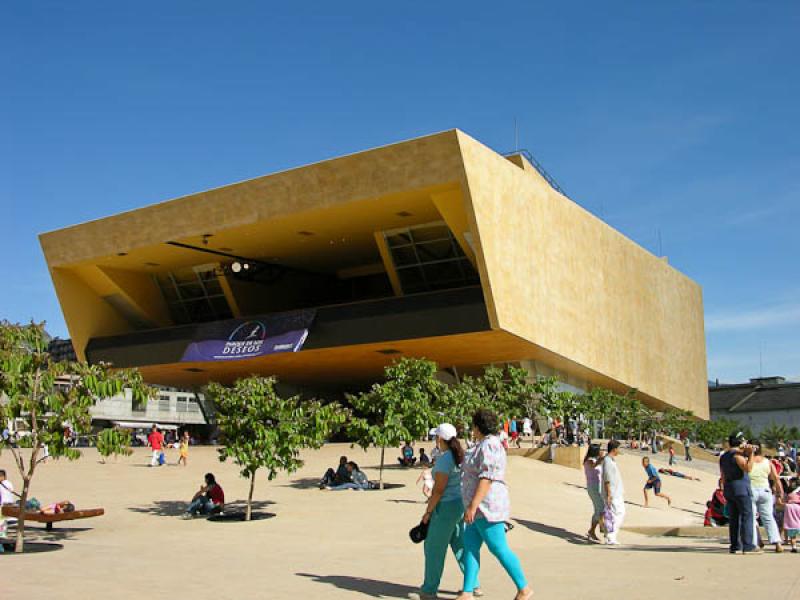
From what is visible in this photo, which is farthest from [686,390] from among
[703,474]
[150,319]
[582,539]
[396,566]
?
[396,566]

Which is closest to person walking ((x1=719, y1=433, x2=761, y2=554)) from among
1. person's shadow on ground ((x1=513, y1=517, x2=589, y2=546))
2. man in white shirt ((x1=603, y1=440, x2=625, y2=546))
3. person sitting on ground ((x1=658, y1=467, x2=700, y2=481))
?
man in white shirt ((x1=603, y1=440, x2=625, y2=546))

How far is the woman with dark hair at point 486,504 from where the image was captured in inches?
268

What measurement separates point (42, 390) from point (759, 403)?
7961 cm

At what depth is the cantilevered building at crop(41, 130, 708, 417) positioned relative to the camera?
3139cm

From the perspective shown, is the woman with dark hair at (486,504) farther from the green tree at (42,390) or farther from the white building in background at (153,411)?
the white building in background at (153,411)

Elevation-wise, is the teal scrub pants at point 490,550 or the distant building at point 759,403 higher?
the distant building at point 759,403

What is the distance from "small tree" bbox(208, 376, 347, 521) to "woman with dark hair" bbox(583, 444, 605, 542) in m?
5.26

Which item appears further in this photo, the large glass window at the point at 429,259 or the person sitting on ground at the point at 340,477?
the large glass window at the point at 429,259

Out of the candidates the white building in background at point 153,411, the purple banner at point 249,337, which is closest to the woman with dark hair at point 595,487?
the purple banner at point 249,337

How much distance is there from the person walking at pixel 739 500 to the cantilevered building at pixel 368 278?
20.0 meters

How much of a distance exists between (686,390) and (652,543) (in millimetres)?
44600

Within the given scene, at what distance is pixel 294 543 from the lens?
1240cm

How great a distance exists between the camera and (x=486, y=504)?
691 centimetres

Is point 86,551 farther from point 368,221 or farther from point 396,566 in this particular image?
point 368,221
